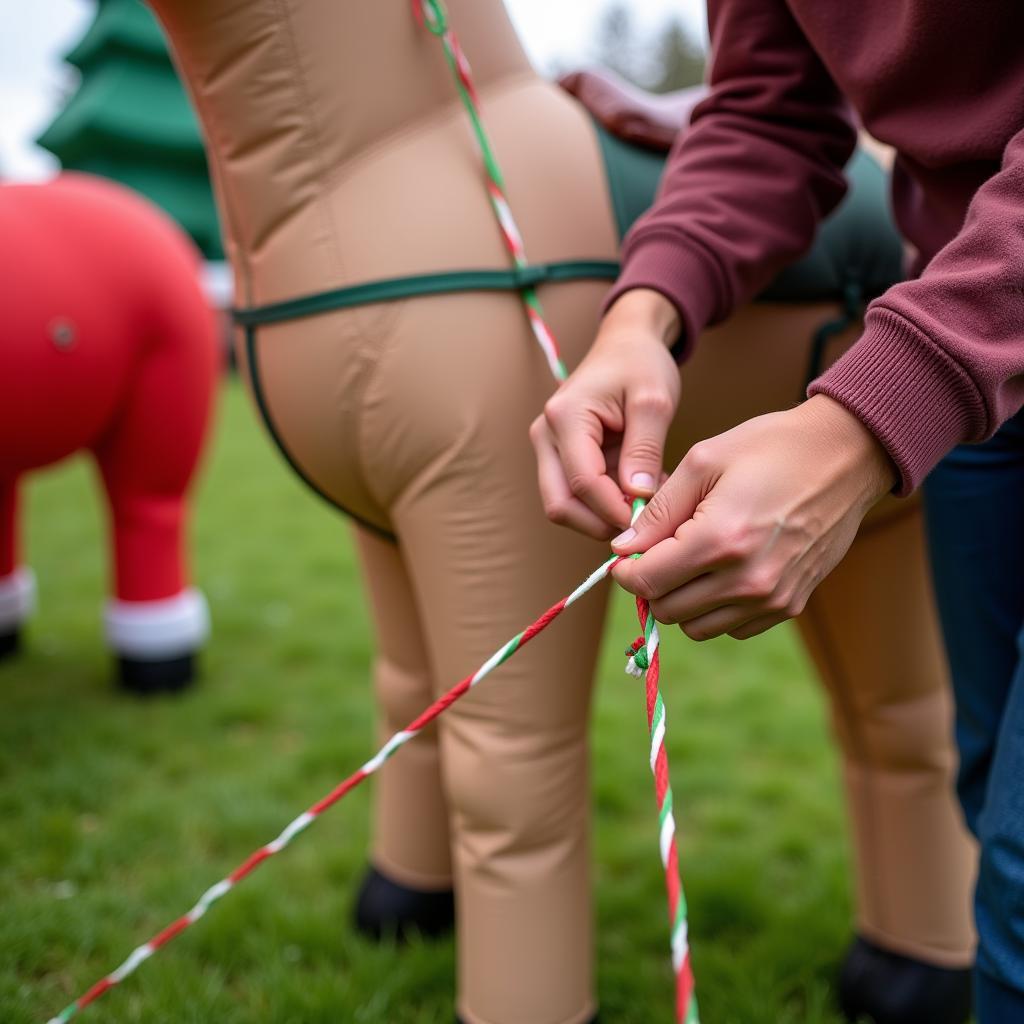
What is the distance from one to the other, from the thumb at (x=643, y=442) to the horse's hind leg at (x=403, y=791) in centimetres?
53

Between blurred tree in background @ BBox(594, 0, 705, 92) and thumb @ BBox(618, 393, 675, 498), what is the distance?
64.6 ft

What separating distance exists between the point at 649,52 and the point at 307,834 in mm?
23953

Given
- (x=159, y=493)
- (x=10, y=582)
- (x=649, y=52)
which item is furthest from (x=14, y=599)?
(x=649, y=52)

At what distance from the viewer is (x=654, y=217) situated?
0.96m

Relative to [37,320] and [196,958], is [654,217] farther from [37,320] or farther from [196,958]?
[37,320]

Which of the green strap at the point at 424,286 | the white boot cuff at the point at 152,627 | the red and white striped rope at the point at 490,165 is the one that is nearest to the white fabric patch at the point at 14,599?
the white boot cuff at the point at 152,627

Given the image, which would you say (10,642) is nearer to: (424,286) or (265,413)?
(265,413)

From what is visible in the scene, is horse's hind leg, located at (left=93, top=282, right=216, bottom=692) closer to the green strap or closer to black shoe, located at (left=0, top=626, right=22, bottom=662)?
black shoe, located at (left=0, top=626, right=22, bottom=662)

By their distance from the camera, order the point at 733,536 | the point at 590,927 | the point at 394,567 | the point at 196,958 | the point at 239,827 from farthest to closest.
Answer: the point at 239,827 < the point at 196,958 < the point at 394,567 < the point at 590,927 < the point at 733,536

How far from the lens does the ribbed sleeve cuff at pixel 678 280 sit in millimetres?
913

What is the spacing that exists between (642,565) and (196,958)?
3.42 feet

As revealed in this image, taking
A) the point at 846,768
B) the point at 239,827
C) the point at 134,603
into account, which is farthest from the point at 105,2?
the point at 846,768

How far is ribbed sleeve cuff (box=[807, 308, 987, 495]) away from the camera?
67 centimetres

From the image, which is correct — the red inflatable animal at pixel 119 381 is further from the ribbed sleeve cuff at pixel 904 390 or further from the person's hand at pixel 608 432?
the ribbed sleeve cuff at pixel 904 390
